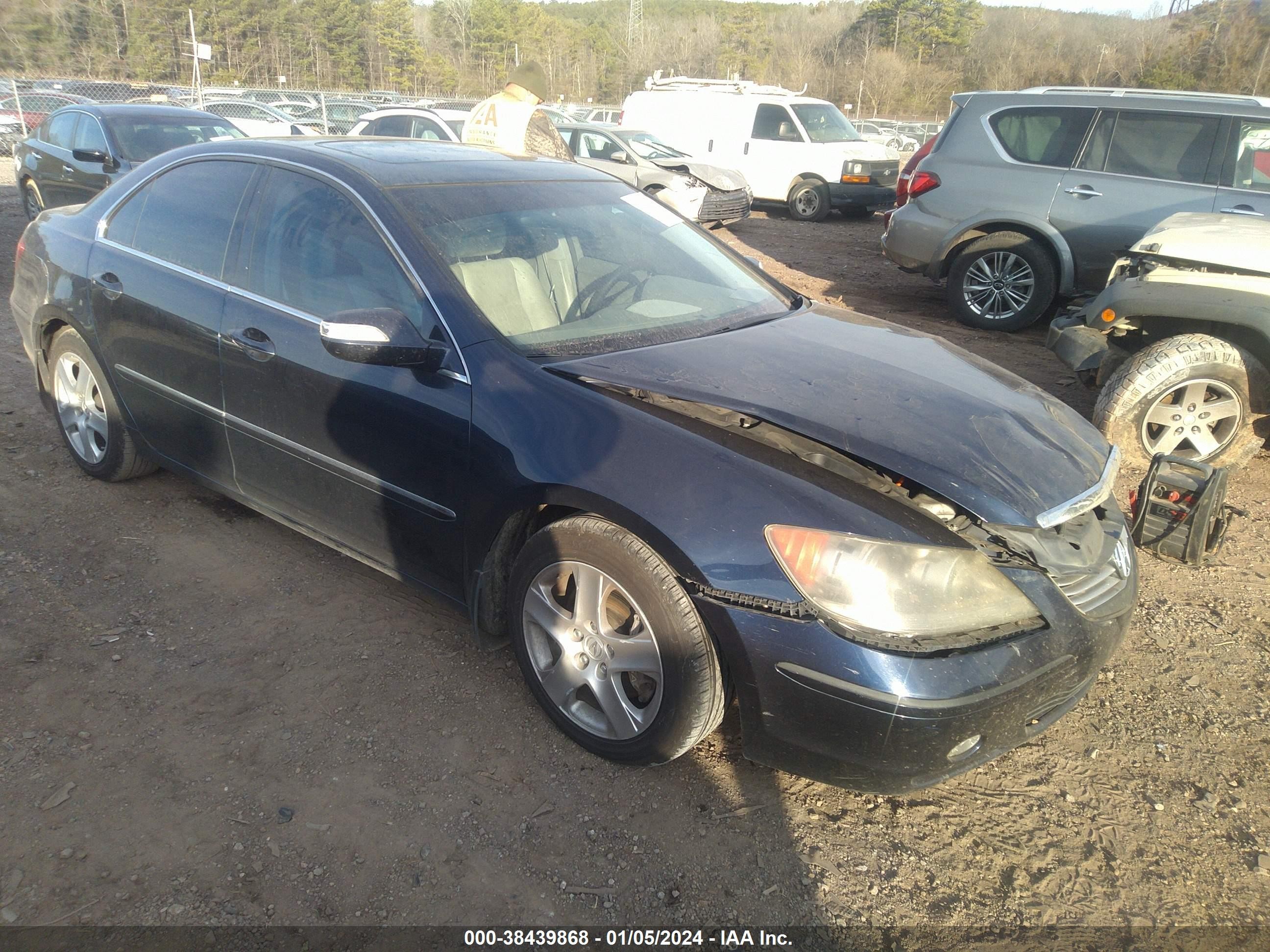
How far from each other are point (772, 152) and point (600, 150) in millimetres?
3575

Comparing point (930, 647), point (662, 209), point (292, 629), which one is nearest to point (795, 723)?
point (930, 647)

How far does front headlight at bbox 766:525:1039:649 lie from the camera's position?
7.00ft

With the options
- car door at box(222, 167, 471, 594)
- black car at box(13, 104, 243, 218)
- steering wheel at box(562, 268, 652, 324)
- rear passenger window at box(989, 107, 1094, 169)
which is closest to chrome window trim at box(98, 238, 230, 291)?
car door at box(222, 167, 471, 594)

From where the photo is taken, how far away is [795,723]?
221 centimetres

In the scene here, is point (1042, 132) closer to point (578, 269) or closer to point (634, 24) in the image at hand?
point (578, 269)

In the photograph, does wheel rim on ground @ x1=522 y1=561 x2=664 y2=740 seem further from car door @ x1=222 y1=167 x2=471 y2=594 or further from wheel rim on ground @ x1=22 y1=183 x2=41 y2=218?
wheel rim on ground @ x1=22 y1=183 x2=41 y2=218

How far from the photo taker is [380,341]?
2.62 meters

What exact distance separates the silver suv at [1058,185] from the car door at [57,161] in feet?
29.8

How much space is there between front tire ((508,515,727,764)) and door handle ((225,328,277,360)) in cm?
127

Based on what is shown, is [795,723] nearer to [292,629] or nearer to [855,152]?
[292,629]

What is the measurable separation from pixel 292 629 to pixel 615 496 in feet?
5.15

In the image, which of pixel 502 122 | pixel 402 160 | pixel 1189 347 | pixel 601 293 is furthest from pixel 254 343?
pixel 1189 347

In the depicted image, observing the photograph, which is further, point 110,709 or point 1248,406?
point 1248,406

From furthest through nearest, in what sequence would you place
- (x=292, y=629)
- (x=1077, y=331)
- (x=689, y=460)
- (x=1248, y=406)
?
(x=1077, y=331)
(x=1248, y=406)
(x=292, y=629)
(x=689, y=460)
